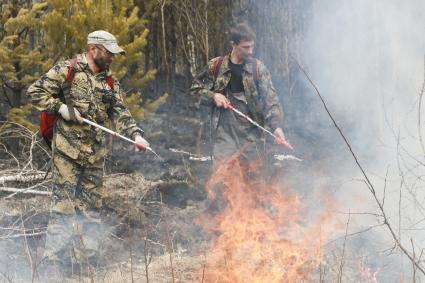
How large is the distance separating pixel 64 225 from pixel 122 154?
4.62 metres

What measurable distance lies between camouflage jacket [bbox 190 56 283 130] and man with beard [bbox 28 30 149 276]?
1.24m

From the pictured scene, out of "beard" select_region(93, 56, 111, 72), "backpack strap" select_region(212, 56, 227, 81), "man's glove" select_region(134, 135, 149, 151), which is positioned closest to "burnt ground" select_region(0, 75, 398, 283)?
"man's glove" select_region(134, 135, 149, 151)

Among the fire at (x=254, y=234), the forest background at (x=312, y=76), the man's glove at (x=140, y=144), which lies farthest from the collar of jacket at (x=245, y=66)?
the man's glove at (x=140, y=144)

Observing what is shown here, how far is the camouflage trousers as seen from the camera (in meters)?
4.31

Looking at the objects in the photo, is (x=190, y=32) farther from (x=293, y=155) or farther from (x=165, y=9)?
(x=293, y=155)

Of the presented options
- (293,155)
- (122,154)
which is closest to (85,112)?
(122,154)

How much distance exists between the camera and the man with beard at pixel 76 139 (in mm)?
4273

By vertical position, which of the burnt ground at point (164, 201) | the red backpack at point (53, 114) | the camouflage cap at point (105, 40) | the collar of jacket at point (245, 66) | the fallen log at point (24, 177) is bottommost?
the burnt ground at point (164, 201)

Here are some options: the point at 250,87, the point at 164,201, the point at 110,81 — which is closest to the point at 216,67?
the point at 250,87

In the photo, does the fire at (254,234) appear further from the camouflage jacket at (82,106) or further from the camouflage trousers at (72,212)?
the camouflage jacket at (82,106)

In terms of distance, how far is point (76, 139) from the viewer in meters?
4.37

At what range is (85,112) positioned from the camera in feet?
14.4

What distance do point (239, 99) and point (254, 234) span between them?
1517 millimetres

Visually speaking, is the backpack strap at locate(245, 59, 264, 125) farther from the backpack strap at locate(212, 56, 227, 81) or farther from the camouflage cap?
the camouflage cap
